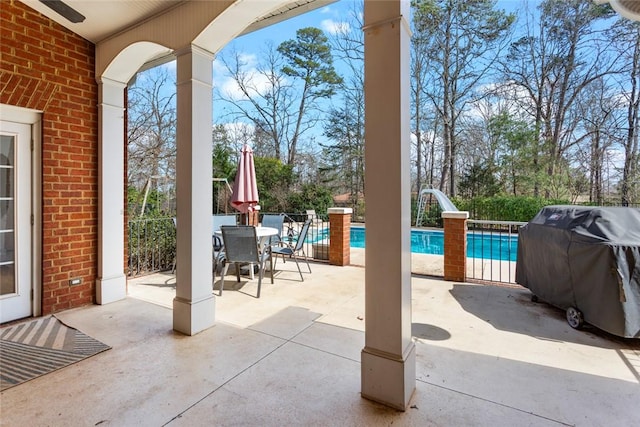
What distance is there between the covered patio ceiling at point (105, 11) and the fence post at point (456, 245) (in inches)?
122

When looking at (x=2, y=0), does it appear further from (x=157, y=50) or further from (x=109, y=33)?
(x=157, y=50)

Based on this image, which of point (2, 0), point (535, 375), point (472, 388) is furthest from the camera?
point (2, 0)

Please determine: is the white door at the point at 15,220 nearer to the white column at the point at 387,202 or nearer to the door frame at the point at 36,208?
the door frame at the point at 36,208

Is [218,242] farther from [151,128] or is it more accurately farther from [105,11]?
[151,128]

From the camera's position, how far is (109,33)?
3.22 metres

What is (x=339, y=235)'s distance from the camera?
5.35 m

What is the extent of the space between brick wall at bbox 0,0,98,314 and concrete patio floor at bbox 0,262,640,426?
0.46 metres

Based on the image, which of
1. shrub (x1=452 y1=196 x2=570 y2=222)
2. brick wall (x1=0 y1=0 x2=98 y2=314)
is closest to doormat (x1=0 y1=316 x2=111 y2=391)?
brick wall (x1=0 y1=0 x2=98 y2=314)

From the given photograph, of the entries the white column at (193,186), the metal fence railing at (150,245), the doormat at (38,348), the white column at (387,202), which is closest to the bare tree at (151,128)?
the metal fence railing at (150,245)

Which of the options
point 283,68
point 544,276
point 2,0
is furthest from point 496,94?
point 2,0

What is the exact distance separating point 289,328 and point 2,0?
3869 millimetres

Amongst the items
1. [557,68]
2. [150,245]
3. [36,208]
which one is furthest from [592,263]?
[557,68]

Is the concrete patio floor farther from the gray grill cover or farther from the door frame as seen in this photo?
the door frame

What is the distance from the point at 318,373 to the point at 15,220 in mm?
3182
